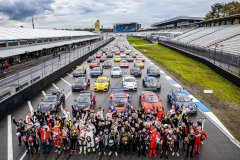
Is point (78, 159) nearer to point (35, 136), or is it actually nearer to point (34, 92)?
point (35, 136)

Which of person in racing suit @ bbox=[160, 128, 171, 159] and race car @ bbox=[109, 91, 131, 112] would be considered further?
race car @ bbox=[109, 91, 131, 112]

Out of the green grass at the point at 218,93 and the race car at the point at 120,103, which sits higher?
the race car at the point at 120,103

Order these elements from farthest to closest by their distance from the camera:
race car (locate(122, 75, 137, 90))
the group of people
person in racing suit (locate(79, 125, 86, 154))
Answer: race car (locate(122, 75, 137, 90)) < person in racing suit (locate(79, 125, 86, 154)) < the group of people

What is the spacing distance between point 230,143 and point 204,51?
27057mm

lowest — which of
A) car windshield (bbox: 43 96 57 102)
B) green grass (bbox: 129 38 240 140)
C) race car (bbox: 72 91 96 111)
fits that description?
green grass (bbox: 129 38 240 140)

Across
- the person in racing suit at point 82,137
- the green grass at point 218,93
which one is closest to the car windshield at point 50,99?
the person in racing suit at point 82,137

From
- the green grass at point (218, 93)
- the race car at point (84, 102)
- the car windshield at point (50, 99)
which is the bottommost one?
the green grass at point (218, 93)

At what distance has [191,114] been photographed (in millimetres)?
12016

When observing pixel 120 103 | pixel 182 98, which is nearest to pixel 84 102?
pixel 120 103

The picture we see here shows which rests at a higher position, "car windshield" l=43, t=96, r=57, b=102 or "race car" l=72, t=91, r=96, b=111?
"car windshield" l=43, t=96, r=57, b=102

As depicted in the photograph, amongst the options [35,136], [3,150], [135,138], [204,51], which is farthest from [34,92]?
[204,51]

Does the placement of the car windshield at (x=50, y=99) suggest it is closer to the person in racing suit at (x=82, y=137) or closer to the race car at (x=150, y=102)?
the person in racing suit at (x=82, y=137)

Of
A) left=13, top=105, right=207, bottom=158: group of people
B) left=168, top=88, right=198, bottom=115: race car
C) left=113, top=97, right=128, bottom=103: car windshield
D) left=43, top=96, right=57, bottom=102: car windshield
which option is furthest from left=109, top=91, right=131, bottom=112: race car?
left=43, top=96, right=57, bottom=102: car windshield

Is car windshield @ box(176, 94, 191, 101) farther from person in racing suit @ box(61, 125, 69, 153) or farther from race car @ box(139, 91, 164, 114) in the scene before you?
person in racing suit @ box(61, 125, 69, 153)
